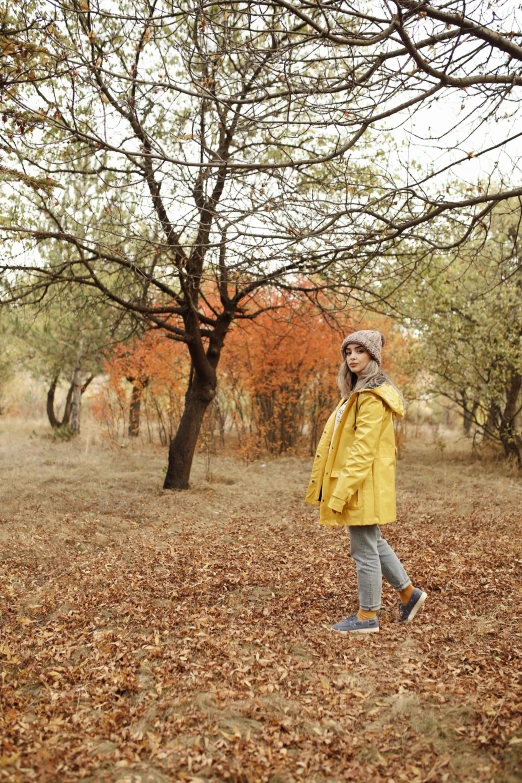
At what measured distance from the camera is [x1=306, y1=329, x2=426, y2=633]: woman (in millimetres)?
3459

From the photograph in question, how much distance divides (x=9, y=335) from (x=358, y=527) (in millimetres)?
15896

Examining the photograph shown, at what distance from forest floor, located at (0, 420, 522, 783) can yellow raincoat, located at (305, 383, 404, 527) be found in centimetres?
82

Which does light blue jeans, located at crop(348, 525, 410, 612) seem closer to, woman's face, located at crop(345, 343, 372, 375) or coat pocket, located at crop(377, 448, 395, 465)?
coat pocket, located at crop(377, 448, 395, 465)

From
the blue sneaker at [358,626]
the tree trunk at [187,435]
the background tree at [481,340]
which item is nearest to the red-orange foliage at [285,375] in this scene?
the background tree at [481,340]

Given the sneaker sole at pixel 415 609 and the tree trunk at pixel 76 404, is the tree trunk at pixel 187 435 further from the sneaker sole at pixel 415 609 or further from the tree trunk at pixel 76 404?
the tree trunk at pixel 76 404

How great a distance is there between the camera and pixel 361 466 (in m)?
3.44

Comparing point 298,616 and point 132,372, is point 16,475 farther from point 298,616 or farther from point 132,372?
point 298,616

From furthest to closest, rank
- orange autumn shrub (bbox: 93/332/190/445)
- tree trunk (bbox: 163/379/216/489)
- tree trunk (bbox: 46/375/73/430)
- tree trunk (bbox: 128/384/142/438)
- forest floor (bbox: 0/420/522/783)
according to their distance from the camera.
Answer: tree trunk (bbox: 46/375/73/430) < tree trunk (bbox: 128/384/142/438) < orange autumn shrub (bbox: 93/332/190/445) < tree trunk (bbox: 163/379/216/489) < forest floor (bbox: 0/420/522/783)

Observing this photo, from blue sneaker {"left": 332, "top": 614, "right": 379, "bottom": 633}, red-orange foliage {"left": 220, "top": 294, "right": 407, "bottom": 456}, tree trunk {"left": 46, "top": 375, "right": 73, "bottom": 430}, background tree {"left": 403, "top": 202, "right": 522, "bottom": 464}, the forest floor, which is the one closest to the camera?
the forest floor

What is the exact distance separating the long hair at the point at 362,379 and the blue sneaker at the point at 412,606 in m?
1.36

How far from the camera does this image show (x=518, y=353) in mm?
10680

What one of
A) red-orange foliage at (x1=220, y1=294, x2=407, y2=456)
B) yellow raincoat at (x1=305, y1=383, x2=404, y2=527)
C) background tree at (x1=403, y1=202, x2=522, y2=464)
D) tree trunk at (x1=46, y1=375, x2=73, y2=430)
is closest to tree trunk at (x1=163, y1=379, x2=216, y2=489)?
red-orange foliage at (x1=220, y1=294, x2=407, y2=456)

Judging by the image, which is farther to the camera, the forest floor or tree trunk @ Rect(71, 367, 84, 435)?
tree trunk @ Rect(71, 367, 84, 435)

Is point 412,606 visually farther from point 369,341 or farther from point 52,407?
point 52,407
